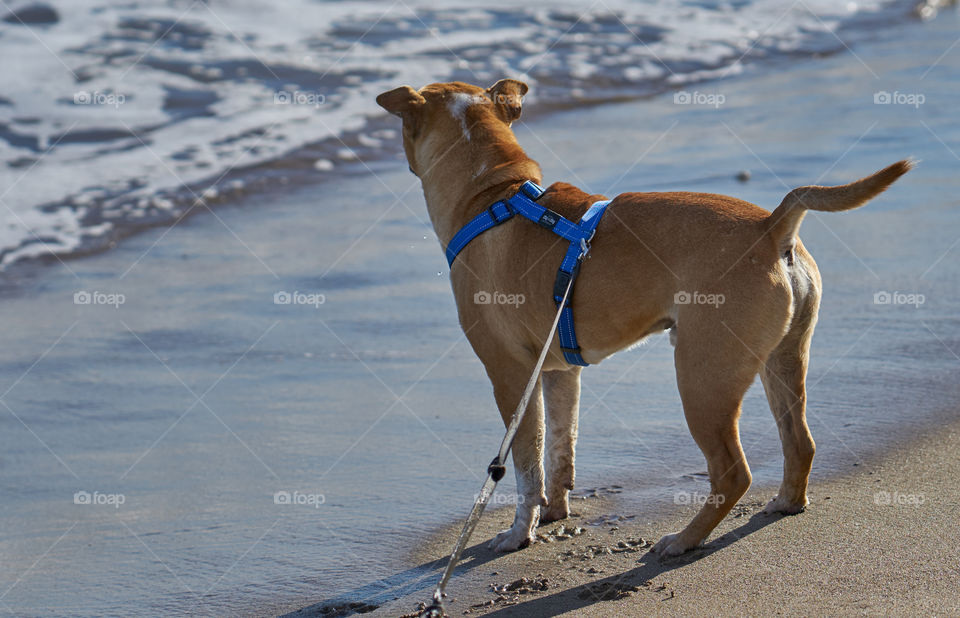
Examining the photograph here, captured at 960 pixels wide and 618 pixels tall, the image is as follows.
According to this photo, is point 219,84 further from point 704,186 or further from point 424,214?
point 704,186

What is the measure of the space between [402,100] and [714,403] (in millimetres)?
2095

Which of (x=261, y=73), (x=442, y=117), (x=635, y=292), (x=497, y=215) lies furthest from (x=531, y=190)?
(x=261, y=73)

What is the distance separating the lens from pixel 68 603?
12.7 ft

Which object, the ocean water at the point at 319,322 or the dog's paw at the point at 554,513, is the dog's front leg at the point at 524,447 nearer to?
the dog's paw at the point at 554,513

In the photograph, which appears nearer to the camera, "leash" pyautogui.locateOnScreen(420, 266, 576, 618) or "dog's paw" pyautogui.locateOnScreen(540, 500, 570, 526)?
"leash" pyautogui.locateOnScreen(420, 266, 576, 618)

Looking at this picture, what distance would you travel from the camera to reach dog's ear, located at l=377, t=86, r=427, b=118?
4.79 m

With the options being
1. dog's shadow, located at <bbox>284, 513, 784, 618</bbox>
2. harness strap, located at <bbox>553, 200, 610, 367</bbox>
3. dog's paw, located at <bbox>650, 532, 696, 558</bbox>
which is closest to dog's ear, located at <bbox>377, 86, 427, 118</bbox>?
harness strap, located at <bbox>553, 200, 610, 367</bbox>

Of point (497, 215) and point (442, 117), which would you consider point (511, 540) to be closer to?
point (497, 215)

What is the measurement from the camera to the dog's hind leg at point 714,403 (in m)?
3.67

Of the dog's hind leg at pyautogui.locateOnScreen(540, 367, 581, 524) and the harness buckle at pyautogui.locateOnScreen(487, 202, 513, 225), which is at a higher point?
the harness buckle at pyautogui.locateOnScreen(487, 202, 513, 225)

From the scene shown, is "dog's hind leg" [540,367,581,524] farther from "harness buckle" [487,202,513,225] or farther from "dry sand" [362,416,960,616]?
"harness buckle" [487,202,513,225]

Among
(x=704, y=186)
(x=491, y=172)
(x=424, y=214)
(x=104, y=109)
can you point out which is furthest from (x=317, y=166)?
(x=491, y=172)

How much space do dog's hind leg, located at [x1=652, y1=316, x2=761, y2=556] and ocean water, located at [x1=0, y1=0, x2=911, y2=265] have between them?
6.76 m

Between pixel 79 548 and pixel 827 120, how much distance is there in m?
9.90
